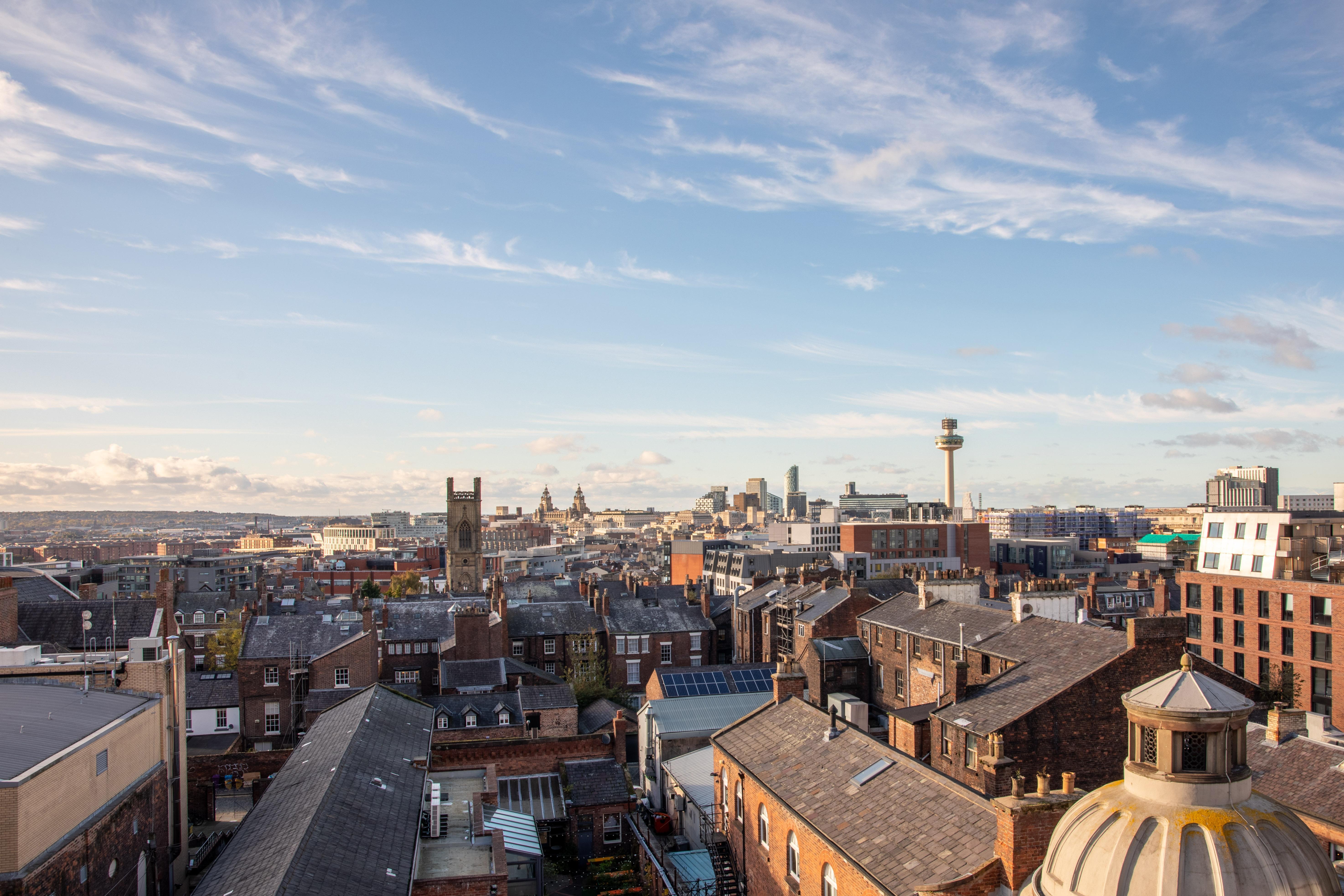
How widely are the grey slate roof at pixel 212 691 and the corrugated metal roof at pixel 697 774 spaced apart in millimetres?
31020

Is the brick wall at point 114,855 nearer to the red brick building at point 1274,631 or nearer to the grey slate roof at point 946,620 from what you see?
the grey slate roof at point 946,620

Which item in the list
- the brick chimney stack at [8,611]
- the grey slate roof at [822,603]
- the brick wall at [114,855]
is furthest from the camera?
the grey slate roof at [822,603]

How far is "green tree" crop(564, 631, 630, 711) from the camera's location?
209 ft

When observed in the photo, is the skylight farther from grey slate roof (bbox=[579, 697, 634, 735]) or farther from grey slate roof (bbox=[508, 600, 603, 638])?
grey slate roof (bbox=[508, 600, 603, 638])

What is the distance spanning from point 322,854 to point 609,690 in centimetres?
4503

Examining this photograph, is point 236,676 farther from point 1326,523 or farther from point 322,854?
point 1326,523

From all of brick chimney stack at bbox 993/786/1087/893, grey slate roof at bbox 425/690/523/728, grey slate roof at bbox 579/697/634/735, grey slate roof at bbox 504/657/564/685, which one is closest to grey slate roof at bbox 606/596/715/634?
grey slate roof at bbox 504/657/564/685

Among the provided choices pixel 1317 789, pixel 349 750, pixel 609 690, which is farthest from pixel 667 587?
pixel 1317 789

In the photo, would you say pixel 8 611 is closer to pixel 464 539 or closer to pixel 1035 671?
pixel 1035 671

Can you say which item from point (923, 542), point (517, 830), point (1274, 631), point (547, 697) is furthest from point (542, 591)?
point (923, 542)

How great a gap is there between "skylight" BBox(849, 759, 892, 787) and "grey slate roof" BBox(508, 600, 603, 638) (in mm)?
49583

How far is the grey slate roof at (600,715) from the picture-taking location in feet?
184

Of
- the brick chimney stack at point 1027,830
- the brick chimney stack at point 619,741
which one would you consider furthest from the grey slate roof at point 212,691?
the brick chimney stack at point 1027,830

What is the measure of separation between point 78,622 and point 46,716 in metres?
45.4
